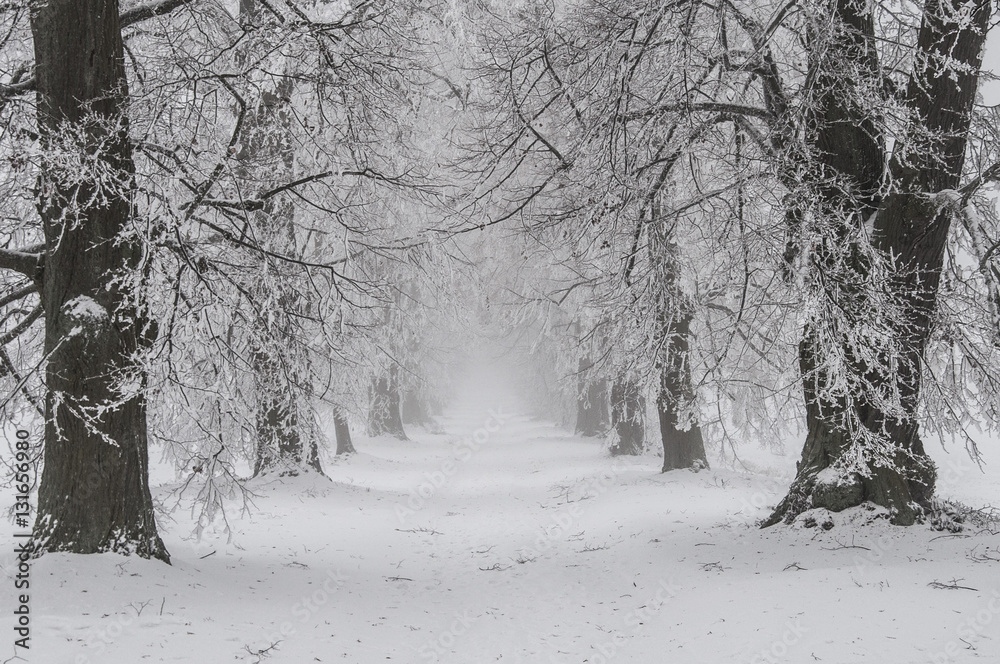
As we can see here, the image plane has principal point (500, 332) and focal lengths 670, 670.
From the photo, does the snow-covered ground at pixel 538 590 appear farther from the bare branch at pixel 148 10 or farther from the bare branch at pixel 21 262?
the bare branch at pixel 148 10

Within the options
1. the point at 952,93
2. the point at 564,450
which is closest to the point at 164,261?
the point at 952,93

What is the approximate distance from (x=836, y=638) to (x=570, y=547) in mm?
4579

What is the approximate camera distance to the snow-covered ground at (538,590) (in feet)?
14.3

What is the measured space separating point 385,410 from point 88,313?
51.6ft

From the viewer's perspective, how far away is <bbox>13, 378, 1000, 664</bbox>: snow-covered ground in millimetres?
4359

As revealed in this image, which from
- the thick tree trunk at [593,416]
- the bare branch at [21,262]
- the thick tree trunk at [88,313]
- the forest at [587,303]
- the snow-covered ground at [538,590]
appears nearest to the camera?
the snow-covered ground at [538,590]

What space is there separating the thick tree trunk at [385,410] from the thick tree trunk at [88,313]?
542 inches

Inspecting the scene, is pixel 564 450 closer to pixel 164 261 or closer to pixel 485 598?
pixel 485 598

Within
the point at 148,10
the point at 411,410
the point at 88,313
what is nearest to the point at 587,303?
the point at 88,313

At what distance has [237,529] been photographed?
27.9ft

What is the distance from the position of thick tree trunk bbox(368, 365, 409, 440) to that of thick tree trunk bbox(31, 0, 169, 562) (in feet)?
45.2

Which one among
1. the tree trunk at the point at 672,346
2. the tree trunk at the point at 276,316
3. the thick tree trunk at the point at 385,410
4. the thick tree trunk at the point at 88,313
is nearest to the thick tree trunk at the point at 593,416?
the thick tree trunk at the point at 385,410

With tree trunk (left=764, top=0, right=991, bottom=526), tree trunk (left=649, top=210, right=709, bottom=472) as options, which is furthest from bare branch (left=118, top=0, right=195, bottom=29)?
tree trunk (left=764, top=0, right=991, bottom=526)

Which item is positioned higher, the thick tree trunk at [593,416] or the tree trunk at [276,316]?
the tree trunk at [276,316]
